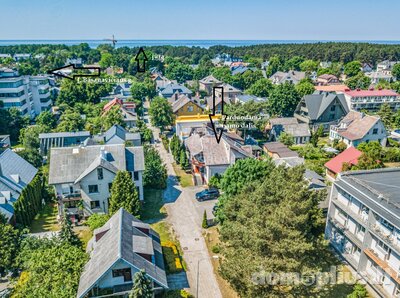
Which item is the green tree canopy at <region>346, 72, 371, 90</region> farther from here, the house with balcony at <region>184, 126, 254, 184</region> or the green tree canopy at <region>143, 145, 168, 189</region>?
the green tree canopy at <region>143, 145, 168, 189</region>

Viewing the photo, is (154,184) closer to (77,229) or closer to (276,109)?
(77,229)

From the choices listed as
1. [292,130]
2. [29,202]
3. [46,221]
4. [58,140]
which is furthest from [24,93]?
[292,130]

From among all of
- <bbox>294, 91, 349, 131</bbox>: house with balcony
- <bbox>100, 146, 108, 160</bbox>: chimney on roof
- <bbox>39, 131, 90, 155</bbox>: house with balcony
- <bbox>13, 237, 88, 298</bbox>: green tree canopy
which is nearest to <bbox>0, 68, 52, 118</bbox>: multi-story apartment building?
<bbox>39, 131, 90, 155</bbox>: house with balcony

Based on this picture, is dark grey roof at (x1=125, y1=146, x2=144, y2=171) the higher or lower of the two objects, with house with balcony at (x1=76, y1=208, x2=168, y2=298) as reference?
higher

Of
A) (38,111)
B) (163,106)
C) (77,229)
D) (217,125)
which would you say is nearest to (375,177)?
(77,229)

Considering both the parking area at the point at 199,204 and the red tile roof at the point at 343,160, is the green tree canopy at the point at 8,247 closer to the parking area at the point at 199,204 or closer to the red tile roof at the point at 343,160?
the parking area at the point at 199,204

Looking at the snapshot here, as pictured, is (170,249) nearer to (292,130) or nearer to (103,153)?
(103,153)
